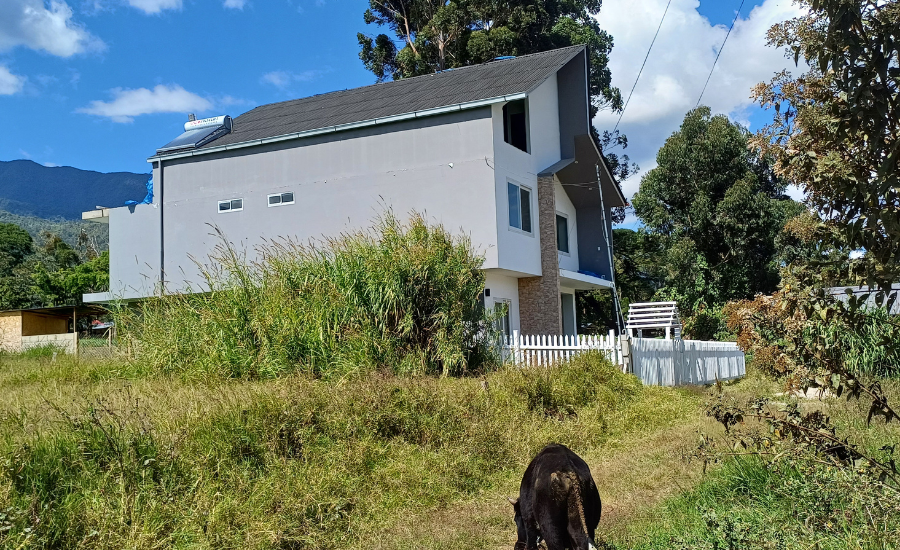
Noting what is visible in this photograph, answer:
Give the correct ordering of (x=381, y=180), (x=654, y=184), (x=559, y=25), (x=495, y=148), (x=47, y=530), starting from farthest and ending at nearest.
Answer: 1. (x=559, y=25)
2. (x=654, y=184)
3. (x=381, y=180)
4. (x=495, y=148)
5. (x=47, y=530)

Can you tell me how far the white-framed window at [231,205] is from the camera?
72.7ft

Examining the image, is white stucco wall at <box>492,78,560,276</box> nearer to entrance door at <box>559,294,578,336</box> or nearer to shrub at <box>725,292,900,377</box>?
entrance door at <box>559,294,578,336</box>

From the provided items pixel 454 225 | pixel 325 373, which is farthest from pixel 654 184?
pixel 325 373

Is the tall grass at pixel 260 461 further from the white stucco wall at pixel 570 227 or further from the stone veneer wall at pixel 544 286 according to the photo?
the white stucco wall at pixel 570 227

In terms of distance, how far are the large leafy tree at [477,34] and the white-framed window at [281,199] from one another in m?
13.7

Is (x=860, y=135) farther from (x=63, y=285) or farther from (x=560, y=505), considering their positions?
(x=63, y=285)

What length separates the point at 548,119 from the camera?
22.5 m

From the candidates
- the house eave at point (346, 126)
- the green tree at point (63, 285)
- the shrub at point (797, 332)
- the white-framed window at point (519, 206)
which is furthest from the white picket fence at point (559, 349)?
the green tree at point (63, 285)

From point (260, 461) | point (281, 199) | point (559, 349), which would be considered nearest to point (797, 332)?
point (260, 461)

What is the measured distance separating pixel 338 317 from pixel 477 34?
22.4m

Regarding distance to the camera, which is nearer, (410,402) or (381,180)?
(410,402)

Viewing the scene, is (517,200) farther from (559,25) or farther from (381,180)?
(559,25)

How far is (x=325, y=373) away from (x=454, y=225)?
27.4 ft

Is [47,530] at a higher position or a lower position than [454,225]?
lower
